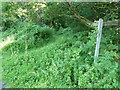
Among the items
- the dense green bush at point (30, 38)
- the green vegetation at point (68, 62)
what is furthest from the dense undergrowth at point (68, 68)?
the dense green bush at point (30, 38)

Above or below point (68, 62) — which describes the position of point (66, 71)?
below

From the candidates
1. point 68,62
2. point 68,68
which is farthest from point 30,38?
point 68,68

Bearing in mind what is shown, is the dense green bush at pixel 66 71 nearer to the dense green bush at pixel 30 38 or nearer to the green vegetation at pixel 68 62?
the green vegetation at pixel 68 62

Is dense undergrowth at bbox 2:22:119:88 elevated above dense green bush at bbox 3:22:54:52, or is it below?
below

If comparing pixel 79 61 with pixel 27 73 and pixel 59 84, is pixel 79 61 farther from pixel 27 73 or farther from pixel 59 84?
pixel 27 73

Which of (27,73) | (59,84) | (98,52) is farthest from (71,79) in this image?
(27,73)

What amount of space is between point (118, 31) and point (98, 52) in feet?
3.39

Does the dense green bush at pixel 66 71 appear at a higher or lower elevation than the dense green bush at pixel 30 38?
lower

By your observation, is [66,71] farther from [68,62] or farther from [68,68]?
[68,62]

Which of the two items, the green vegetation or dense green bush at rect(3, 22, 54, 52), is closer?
the green vegetation

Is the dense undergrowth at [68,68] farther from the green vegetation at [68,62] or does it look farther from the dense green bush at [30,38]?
the dense green bush at [30,38]

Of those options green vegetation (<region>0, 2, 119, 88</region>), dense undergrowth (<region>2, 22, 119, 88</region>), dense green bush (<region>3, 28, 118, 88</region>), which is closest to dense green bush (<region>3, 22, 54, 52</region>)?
green vegetation (<region>0, 2, 119, 88</region>)

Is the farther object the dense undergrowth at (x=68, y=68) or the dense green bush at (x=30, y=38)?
the dense green bush at (x=30, y=38)

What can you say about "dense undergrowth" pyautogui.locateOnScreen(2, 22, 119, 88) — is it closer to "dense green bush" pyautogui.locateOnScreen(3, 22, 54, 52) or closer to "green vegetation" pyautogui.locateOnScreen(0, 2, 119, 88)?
"green vegetation" pyautogui.locateOnScreen(0, 2, 119, 88)
